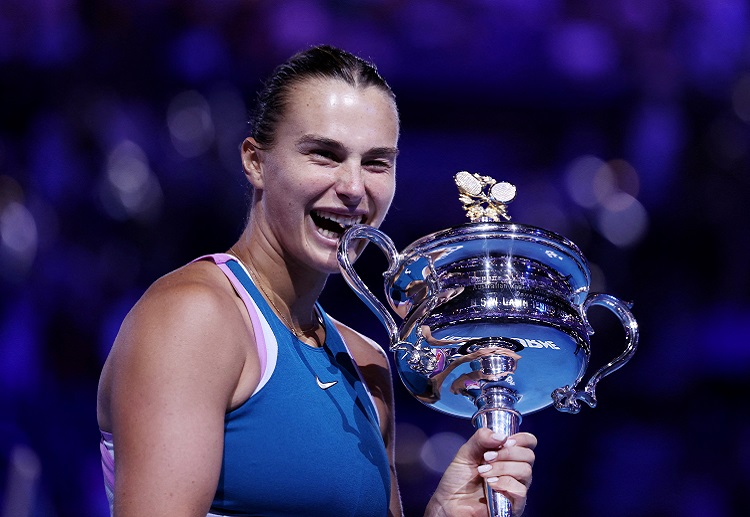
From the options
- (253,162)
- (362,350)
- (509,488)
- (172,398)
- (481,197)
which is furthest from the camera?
(362,350)

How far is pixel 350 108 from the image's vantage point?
147 cm

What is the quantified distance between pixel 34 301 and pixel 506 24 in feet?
5.77

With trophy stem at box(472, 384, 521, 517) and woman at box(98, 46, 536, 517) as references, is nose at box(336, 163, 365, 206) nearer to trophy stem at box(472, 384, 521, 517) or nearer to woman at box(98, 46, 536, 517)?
woman at box(98, 46, 536, 517)

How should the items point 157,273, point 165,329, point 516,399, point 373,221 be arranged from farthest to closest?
point 157,273 → point 373,221 → point 516,399 → point 165,329

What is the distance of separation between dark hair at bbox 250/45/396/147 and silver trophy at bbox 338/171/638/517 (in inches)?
10.6

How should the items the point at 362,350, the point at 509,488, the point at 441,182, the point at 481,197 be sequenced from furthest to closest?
the point at 441,182, the point at 362,350, the point at 481,197, the point at 509,488

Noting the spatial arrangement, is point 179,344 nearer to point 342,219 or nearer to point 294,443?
point 294,443

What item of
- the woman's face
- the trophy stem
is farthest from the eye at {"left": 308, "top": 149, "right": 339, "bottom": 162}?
the trophy stem

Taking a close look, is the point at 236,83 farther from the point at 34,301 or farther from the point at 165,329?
the point at 165,329

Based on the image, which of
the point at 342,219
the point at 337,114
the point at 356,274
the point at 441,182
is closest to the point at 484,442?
the point at 356,274

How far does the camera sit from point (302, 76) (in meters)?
1.50

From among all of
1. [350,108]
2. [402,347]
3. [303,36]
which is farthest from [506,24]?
[402,347]

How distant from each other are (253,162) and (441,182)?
1.92m

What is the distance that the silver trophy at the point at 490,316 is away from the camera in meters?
1.30
